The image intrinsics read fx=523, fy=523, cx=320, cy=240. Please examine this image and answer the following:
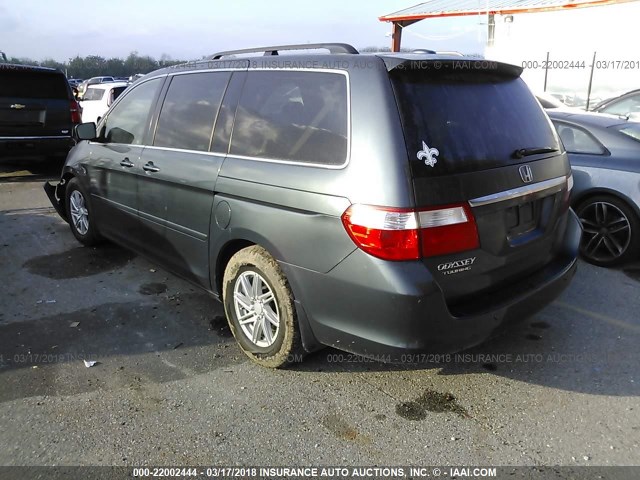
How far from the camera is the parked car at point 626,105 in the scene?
7906 millimetres

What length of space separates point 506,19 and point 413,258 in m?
13.9

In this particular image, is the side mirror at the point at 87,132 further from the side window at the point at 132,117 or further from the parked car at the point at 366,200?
the parked car at the point at 366,200

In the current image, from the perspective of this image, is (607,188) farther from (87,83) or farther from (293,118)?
(87,83)

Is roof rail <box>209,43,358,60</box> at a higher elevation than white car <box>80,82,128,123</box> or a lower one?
higher

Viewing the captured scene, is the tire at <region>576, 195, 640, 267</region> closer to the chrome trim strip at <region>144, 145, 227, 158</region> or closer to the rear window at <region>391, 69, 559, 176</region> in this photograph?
the rear window at <region>391, 69, 559, 176</region>

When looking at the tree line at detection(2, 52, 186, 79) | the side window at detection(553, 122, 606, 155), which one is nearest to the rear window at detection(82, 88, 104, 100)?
the side window at detection(553, 122, 606, 155)

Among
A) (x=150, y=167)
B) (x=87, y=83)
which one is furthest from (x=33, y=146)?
(x=87, y=83)

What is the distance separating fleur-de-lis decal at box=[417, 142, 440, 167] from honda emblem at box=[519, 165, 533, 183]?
2.07 feet

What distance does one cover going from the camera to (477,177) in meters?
2.64

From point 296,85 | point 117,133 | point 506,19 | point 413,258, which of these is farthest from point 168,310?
point 506,19

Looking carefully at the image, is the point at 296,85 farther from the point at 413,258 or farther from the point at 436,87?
the point at 413,258

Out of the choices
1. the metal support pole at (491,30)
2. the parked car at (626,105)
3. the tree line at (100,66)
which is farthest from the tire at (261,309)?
the tree line at (100,66)

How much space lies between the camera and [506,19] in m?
14.1

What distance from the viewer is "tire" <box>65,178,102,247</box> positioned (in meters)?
5.16
